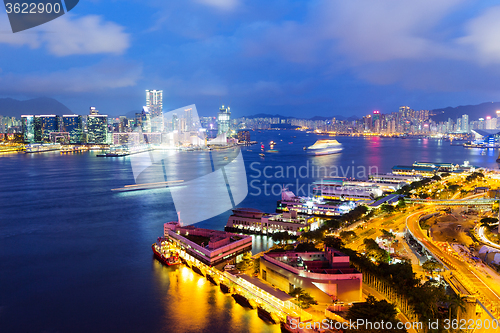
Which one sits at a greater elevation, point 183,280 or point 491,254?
point 491,254

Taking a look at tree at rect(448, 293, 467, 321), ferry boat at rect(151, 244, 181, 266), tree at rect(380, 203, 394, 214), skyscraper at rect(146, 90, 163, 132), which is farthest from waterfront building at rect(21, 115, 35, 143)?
tree at rect(448, 293, 467, 321)

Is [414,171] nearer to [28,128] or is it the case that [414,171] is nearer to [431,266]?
[431,266]

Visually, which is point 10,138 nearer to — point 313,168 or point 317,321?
point 313,168

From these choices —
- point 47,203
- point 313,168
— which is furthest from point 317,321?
point 313,168

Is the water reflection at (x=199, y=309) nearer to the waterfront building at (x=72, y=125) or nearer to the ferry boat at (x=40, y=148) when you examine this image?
the ferry boat at (x=40, y=148)

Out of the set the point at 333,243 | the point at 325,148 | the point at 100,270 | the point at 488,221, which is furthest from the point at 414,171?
the point at 100,270

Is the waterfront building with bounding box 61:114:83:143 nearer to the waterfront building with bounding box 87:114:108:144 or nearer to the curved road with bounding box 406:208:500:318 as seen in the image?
the waterfront building with bounding box 87:114:108:144

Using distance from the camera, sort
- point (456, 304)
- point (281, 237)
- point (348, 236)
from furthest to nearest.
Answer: point (281, 237), point (348, 236), point (456, 304)
